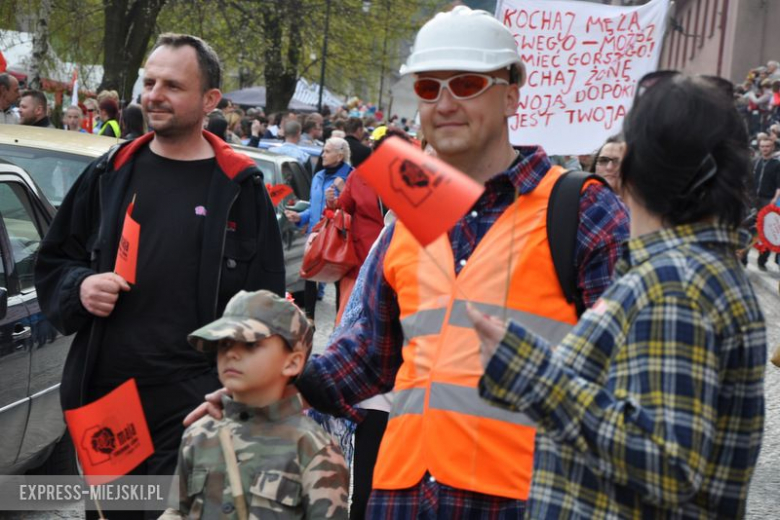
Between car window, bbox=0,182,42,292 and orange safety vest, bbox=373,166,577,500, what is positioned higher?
orange safety vest, bbox=373,166,577,500

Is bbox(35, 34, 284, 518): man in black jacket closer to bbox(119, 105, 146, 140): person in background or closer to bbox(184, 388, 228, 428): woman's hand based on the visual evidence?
bbox(184, 388, 228, 428): woman's hand

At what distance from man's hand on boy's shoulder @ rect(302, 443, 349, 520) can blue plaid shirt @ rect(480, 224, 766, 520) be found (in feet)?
3.43

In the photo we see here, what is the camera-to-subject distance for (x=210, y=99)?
4254mm

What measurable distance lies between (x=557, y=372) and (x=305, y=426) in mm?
1344

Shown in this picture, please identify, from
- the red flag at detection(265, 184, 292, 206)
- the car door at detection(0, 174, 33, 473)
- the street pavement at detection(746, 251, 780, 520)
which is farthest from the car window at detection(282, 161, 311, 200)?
the car door at detection(0, 174, 33, 473)

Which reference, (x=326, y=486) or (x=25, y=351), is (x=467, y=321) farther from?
(x=25, y=351)

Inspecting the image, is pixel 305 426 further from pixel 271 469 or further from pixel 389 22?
pixel 389 22

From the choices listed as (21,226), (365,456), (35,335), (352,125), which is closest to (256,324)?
(365,456)

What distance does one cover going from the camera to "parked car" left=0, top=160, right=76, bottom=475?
5422mm

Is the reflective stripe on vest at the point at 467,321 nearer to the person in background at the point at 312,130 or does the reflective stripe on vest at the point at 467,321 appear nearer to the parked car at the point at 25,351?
the parked car at the point at 25,351

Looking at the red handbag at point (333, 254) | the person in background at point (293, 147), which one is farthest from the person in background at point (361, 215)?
the person in background at point (293, 147)

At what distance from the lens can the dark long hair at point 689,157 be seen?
83.7 inches

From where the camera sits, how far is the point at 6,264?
18.6ft

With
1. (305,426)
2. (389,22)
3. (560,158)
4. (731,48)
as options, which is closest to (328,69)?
(389,22)
